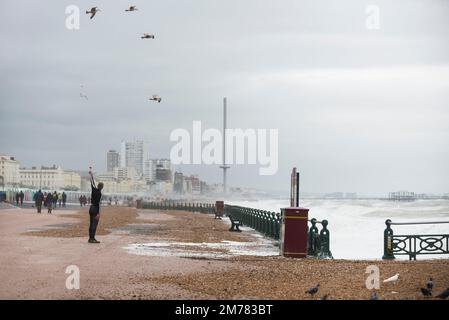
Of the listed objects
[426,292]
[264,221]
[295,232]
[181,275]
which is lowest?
[264,221]

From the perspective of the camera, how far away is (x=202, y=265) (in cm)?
1641

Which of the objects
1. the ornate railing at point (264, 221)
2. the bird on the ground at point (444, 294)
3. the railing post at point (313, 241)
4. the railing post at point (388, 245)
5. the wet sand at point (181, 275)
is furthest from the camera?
the ornate railing at point (264, 221)

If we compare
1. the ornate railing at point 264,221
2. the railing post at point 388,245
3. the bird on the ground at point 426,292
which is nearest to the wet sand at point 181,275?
the bird on the ground at point 426,292

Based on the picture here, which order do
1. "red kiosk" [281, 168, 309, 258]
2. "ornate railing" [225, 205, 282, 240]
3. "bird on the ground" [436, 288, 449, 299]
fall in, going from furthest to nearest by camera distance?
"ornate railing" [225, 205, 282, 240] → "red kiosk" [281, 168, 309, 258] → "bird on the ground" [436, 288, 449, 299]

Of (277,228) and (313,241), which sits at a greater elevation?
(313,241)

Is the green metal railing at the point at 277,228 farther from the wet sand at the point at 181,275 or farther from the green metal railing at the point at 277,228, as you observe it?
the wet sand at the point at 181,275

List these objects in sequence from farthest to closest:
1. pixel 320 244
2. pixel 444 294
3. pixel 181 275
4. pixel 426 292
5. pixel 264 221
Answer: pixel 264 221, pixel 320 244, pixel 181 275, pixel 426 292, pixel 444 294

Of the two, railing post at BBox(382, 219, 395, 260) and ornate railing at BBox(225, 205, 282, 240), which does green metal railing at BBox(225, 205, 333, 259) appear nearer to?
ornate railing at BBox(225, 205, 282, 240)

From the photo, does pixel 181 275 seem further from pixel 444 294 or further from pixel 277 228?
pixel 277 228

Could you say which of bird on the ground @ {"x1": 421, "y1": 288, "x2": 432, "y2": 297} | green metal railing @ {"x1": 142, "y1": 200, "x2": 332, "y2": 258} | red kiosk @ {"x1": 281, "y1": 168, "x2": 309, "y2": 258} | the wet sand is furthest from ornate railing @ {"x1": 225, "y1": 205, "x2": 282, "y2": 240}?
bird on the ground @ {"x1": 421, "y1": 288, "x2": 432, "y2": 297}

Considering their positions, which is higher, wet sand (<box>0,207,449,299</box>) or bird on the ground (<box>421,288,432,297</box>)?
bird on the ground (<box>421,288,432,297</box>)

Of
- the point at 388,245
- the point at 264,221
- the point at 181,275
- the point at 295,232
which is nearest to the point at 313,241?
the point at 295,232

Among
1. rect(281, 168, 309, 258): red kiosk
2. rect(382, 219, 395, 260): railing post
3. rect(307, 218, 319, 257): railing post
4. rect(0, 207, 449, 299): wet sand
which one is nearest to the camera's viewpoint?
rect(0, 207, 449, 299): wet sand
